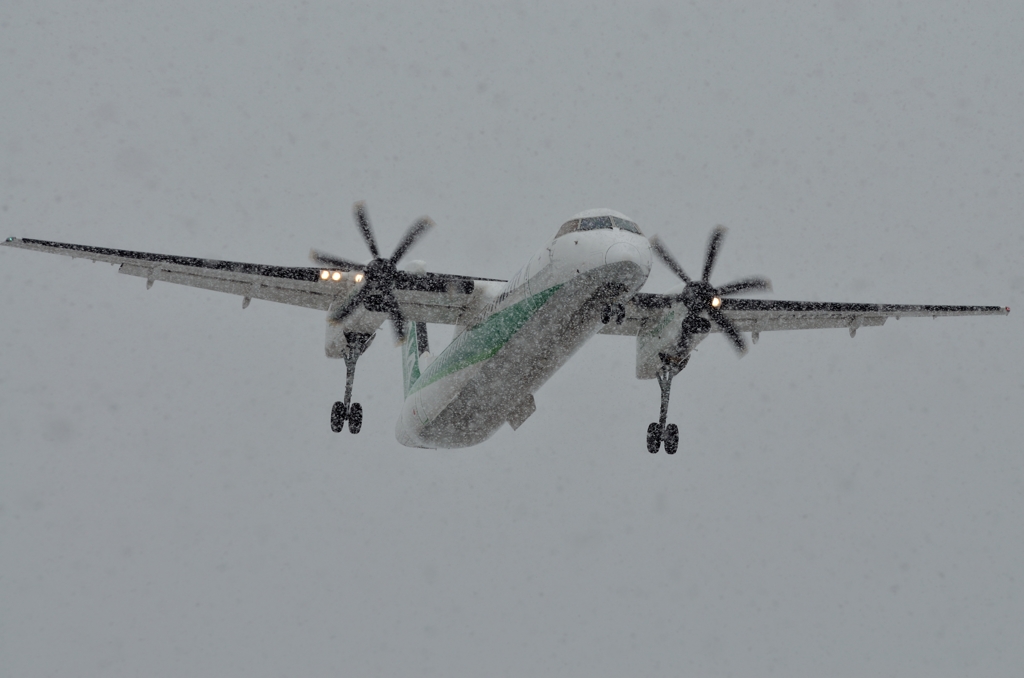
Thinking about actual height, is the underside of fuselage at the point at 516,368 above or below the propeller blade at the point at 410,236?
below

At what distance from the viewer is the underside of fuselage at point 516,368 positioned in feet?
61.4

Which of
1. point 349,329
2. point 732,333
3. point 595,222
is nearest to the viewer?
point 595,222

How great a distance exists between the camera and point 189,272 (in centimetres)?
2328

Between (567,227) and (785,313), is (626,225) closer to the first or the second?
(567,227)

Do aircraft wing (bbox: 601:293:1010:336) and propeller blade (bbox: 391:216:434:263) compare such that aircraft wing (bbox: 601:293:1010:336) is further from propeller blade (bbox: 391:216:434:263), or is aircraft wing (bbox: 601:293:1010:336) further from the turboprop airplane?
propeller blade (bbox: 391:216:434:263)

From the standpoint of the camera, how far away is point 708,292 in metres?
21.9

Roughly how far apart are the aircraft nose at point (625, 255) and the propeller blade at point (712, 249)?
4.53m

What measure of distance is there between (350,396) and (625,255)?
10989mm

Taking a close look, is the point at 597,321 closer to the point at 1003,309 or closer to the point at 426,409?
the point at 426,409

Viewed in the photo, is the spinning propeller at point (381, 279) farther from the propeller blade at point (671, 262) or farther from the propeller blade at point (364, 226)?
the propeller blade at point (671, 262)

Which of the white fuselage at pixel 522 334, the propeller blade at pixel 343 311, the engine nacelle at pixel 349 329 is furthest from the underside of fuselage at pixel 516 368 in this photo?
the propeller blade at pixel 343 311

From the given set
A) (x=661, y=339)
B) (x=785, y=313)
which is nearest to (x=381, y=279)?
(x=661, y=339)

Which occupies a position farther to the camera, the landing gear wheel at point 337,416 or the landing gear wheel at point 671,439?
the landing gear wheel at point 337,416

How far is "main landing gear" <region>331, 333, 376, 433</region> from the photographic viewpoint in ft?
81.5
